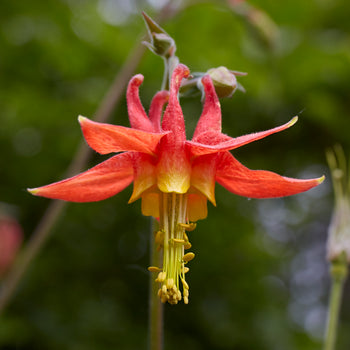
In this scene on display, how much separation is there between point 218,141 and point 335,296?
2.73 ft

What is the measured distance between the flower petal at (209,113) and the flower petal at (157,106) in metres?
0.13

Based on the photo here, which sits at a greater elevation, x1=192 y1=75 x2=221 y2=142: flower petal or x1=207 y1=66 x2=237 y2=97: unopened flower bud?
x1=207 y1=66 x2=237 y2=97: unopened flower bud

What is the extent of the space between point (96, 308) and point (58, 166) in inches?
45.2

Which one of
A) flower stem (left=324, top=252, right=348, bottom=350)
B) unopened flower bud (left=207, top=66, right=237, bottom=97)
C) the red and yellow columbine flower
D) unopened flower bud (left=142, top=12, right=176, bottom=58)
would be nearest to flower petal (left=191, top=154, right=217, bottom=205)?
the red and yellow columbine flower

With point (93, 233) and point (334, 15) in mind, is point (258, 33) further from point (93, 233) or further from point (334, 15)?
point (93, 233)

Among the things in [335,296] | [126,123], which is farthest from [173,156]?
[126,123]

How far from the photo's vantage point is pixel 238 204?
156 inches

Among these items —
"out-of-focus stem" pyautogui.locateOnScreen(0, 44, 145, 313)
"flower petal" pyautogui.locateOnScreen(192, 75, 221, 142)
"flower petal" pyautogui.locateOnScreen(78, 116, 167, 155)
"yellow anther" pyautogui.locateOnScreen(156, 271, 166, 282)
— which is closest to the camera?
"flower petal" pyautogui.locateOnScreen(78, 116, 167, 155)

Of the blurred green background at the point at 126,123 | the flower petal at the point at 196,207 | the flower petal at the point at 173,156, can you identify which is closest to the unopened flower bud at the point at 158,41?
the flower petal at the point at 173,156

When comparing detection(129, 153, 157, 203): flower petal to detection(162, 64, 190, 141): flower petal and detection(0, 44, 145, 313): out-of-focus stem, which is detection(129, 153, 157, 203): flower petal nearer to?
detection(162, 64, 190, 141): flower petal

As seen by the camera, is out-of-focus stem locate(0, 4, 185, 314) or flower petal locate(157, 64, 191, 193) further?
out-of-focus stem locate(0, 4, 185, 314)

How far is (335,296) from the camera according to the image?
175 centimetres

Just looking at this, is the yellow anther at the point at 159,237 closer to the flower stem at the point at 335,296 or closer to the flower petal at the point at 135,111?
the flower petal at the point at 135,111

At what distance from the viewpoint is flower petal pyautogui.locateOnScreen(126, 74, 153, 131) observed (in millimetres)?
1375
